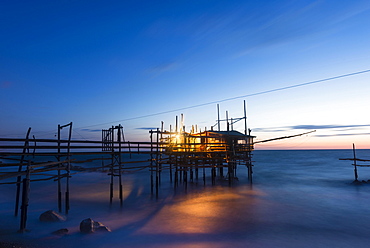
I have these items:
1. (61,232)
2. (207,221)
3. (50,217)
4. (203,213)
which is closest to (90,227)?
(61,232)

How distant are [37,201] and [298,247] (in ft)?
61.5

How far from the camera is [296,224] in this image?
12086 millimetres

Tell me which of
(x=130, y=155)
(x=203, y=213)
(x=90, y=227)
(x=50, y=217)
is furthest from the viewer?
(x=130, y=155)

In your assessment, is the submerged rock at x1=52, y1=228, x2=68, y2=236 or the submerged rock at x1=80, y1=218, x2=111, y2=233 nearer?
the submerged rock at x1=52, y1=228, x2=68, y2=236

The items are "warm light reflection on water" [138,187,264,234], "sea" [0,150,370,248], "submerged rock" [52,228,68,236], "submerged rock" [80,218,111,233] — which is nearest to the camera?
"sea" [0,150,370,248]

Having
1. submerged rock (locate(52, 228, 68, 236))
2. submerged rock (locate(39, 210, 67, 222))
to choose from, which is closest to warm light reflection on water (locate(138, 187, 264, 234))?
submerged rock (locate(52, 228, 68, 236))

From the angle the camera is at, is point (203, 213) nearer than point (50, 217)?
No

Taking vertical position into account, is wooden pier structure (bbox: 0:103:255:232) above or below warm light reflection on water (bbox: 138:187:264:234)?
above

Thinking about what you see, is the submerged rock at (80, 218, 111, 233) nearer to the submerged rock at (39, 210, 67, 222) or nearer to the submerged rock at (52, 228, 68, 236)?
the submerged rock at (52, 228, 68, 236)

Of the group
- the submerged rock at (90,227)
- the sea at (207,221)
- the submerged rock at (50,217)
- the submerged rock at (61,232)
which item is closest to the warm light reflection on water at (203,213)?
the sea at (207,221)

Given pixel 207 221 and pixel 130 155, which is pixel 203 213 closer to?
pixel 207 221

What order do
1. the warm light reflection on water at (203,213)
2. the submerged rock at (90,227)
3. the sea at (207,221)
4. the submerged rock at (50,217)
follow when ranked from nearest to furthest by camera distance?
the sea at (207,221) < the submerged rock at (90,227) < the warm light reflection on water at (203,213) < the submerged rock at (50,217)

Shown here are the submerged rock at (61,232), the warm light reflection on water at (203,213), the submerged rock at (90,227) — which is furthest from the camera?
the warm light reflection on water at (203,213)

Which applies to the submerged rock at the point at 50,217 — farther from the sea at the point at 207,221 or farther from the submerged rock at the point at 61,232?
the submerged rock at the point at 61,232
